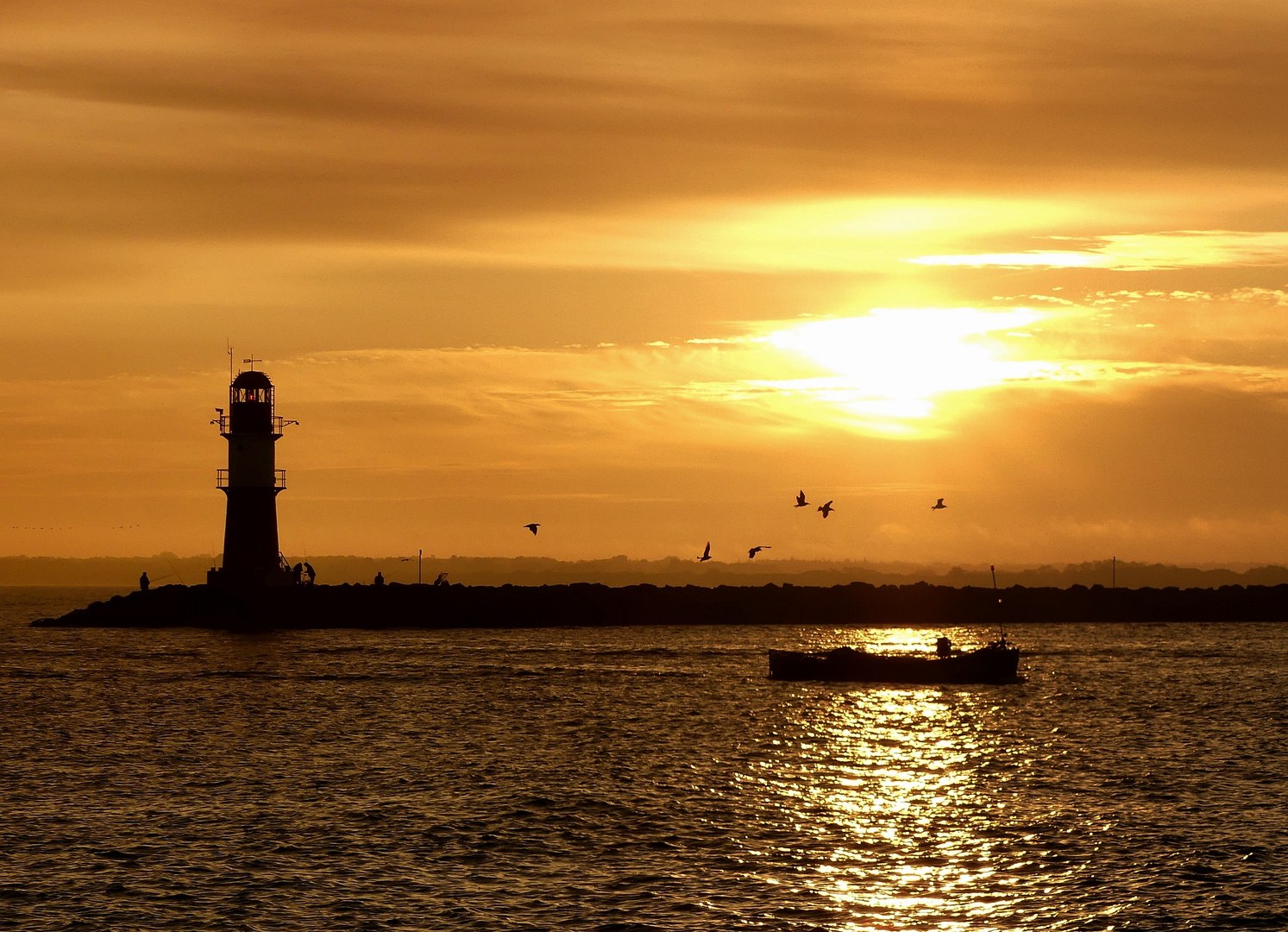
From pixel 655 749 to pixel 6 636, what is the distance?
9534 cm

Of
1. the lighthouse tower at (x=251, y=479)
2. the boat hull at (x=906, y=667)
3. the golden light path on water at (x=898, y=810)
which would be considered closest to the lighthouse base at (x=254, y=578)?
the lighthouse tower at (x=251, y=479)

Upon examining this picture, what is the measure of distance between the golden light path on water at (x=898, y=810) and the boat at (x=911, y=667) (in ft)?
34.0

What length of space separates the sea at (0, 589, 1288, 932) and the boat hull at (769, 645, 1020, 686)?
1.06m

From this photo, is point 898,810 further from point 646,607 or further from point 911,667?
point 646,607

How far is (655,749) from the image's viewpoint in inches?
2114

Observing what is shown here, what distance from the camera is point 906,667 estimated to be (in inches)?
3216

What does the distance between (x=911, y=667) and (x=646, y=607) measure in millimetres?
56024

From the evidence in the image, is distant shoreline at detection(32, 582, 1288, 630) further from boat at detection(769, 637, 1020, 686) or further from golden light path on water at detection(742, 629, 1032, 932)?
golden light path on water at detection(742, 629, 1032, 932)

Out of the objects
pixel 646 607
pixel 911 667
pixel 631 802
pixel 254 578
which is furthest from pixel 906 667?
pixel 646 607

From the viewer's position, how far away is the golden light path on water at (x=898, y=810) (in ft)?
102

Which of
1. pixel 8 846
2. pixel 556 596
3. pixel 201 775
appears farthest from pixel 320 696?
pixel 556 596

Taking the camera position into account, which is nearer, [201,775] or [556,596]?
[201,775]

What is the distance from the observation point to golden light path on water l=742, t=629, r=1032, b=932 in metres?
31.2

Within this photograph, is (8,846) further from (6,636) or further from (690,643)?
(6,636)
